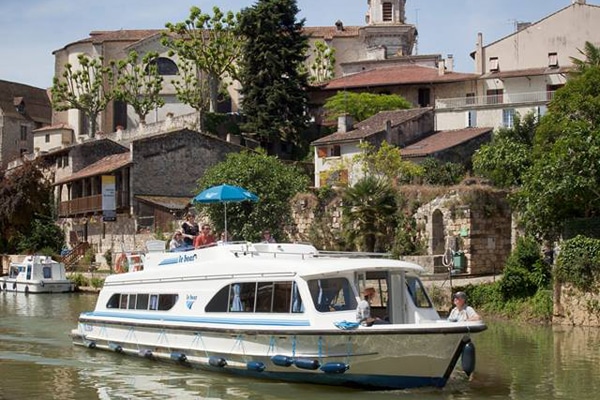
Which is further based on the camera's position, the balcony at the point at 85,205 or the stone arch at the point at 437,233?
the balcony at the point at 85,205

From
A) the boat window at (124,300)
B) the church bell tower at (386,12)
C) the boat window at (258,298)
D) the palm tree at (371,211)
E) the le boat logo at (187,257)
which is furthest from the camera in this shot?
the church bell tower at (386,12)

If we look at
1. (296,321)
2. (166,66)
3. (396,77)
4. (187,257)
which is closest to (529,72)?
(396,77)

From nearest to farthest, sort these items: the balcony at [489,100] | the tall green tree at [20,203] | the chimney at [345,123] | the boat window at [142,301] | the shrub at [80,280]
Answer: the boat window at [142,301], the shrub at [80,280], the tall green tree at [20,203], the chimney at [345,123], the balcony at [489,100]

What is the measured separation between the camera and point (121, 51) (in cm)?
8631

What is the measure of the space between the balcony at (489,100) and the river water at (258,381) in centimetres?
3155

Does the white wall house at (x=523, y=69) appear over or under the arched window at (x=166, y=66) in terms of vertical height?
under

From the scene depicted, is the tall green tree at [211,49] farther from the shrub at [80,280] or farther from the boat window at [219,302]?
the boat window at [219,302]

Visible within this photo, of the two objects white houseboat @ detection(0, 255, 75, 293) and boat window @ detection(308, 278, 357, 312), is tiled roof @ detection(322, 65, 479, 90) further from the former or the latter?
boat window @ detection(308, 278, 357, 312)

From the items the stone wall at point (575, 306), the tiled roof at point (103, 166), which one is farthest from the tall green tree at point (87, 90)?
the stone wall at point (575, 306)

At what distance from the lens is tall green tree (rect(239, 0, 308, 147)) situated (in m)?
62.2

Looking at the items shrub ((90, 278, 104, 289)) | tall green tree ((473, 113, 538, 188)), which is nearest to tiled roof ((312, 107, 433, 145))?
tall green tree ((473, 113, 538, 188))

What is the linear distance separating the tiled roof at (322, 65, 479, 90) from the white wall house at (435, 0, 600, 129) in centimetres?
187

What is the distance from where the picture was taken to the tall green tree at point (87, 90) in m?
78.4

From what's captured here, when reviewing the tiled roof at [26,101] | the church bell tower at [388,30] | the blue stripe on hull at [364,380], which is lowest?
the blue stripe on hull at [364,380]
